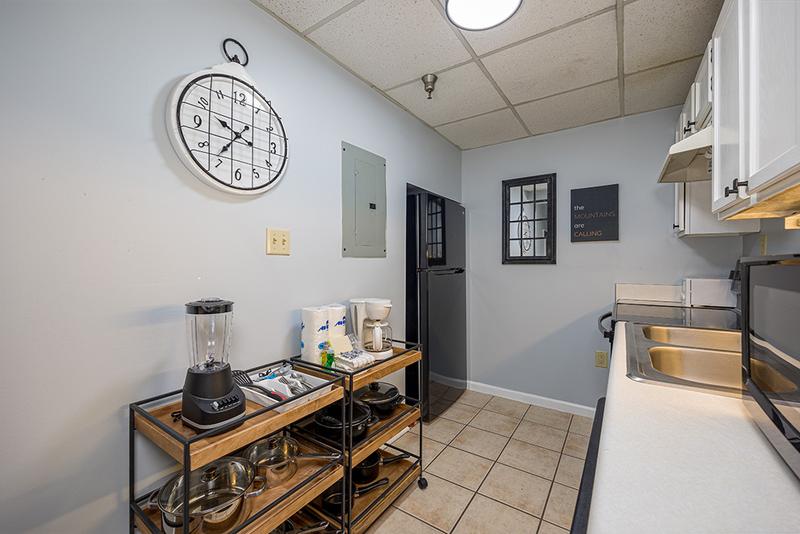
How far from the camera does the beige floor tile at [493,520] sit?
1518 mm

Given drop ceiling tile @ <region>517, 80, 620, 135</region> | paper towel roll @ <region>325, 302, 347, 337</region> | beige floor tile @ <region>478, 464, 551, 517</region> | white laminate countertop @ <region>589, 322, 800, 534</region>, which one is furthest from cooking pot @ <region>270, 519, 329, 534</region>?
drop ceiling tile @ <region>517, 80, 620, 135</region>

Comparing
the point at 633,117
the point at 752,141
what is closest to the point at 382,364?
the point at 752,141

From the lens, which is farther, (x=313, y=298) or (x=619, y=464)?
(x=313, y=298)

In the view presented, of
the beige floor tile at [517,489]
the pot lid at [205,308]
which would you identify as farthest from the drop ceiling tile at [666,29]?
the beige floor tile at [517,489]

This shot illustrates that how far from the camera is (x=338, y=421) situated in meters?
1.46

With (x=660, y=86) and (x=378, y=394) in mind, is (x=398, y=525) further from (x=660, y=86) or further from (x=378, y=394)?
(x=660, y=86)

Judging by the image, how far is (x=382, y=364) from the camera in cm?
154

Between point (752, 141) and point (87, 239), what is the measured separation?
6.17 ft

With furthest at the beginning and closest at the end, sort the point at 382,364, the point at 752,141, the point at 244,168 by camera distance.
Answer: the point at 382,364 → the point at 244,168 → the point at 752,141

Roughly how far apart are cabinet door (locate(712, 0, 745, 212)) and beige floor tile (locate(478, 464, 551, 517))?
5.10 ft

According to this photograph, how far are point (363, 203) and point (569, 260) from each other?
175 centimetres

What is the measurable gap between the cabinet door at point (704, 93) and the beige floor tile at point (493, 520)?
2.00m

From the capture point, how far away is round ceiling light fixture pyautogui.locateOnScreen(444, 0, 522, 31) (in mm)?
1354

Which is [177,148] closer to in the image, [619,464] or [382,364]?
[382,364]
